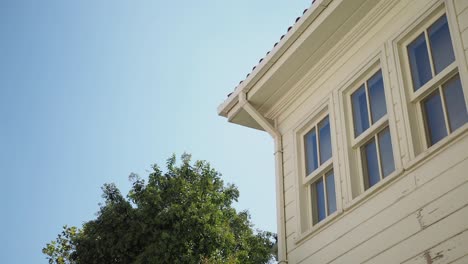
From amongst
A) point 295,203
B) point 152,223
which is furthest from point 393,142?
point 152,223

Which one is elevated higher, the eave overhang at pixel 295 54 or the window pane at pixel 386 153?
the eave overhang at pixel 295 54

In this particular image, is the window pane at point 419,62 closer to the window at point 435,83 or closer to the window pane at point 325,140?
the window at point 435,83

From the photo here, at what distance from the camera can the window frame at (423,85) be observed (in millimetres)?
5453

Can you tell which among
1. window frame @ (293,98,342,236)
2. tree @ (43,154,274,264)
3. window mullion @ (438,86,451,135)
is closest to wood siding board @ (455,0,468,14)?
window mullion @ (438,86,451,135)

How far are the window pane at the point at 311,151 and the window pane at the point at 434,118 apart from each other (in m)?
1.77

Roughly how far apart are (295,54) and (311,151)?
3.61ft

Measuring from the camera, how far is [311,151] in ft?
24.5

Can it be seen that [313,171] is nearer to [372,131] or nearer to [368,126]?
[368,126]

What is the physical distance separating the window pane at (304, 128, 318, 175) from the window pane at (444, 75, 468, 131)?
2.03 metres

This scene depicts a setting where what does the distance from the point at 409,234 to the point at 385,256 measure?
323 mm

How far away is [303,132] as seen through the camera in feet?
25.1

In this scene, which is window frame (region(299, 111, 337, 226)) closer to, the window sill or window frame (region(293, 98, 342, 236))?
window frame (region(293, 98, 342, 236))

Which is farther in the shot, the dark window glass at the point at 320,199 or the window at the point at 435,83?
the dark window glass at the point at 320,199

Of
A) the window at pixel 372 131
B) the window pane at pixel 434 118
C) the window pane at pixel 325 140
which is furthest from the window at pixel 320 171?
the window pane at pixel 434 118
